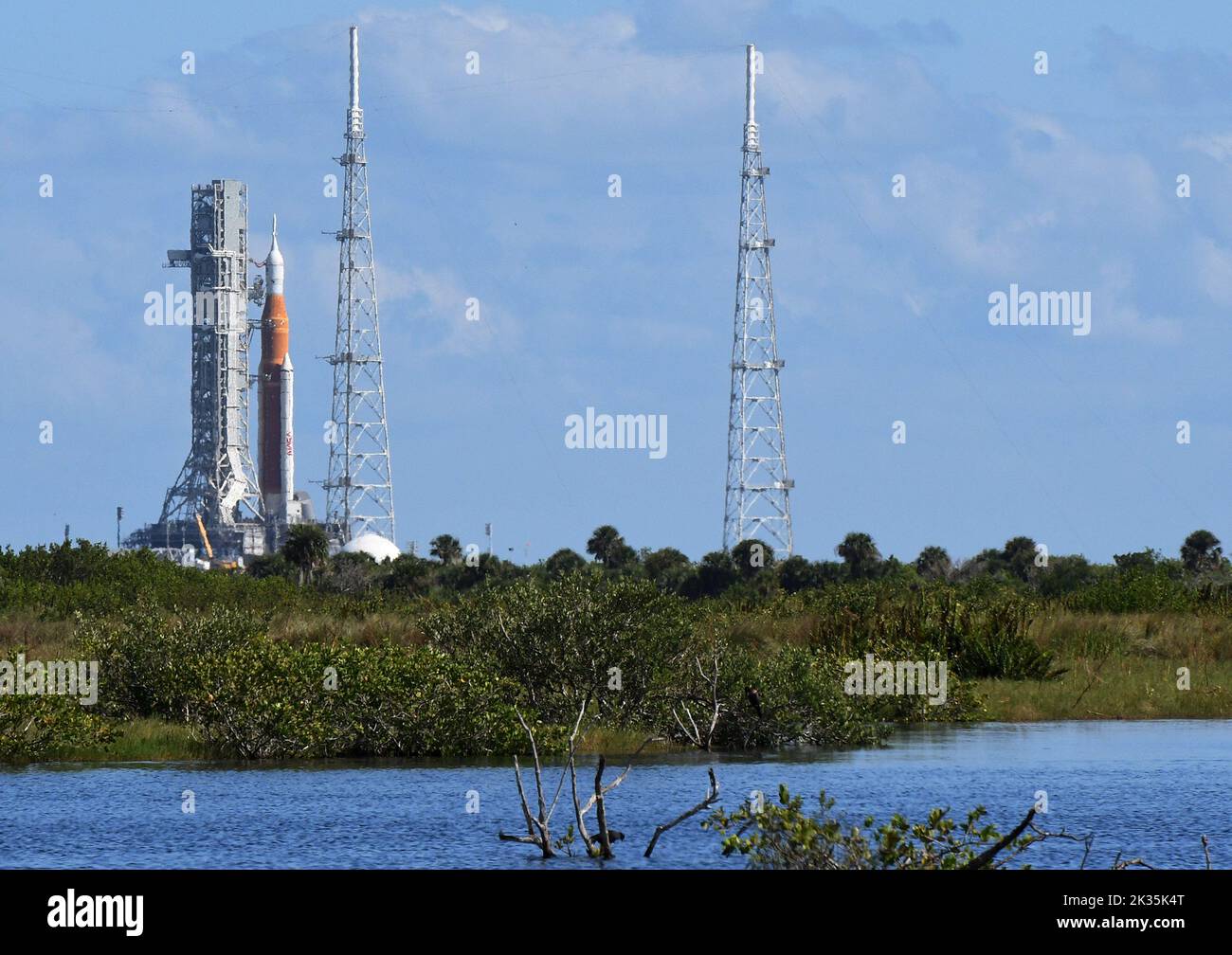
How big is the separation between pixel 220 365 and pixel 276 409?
690cm

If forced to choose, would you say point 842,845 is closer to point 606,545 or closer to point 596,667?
point 596,667

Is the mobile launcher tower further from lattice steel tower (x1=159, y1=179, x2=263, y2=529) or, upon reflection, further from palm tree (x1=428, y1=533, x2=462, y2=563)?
palm tree (x1=428, y1=533, x2=462, y2=563)

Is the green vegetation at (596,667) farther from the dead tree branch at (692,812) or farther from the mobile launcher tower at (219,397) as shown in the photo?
the mobile launcher tower at (219,397)

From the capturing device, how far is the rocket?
17362cm

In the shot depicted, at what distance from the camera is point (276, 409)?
177 metres

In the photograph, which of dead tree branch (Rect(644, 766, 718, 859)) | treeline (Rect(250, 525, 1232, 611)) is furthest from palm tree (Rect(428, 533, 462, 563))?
dead tree branch (Rect(644, 766, 718, 859))

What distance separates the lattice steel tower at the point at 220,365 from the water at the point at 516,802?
496ft

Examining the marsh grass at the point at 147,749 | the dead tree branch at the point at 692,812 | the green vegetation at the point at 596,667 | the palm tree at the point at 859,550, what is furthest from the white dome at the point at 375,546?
the dead tree branch at the point at 692,812

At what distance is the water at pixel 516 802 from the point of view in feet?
67.0

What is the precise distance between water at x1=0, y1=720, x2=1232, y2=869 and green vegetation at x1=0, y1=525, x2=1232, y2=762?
2.96 feet
